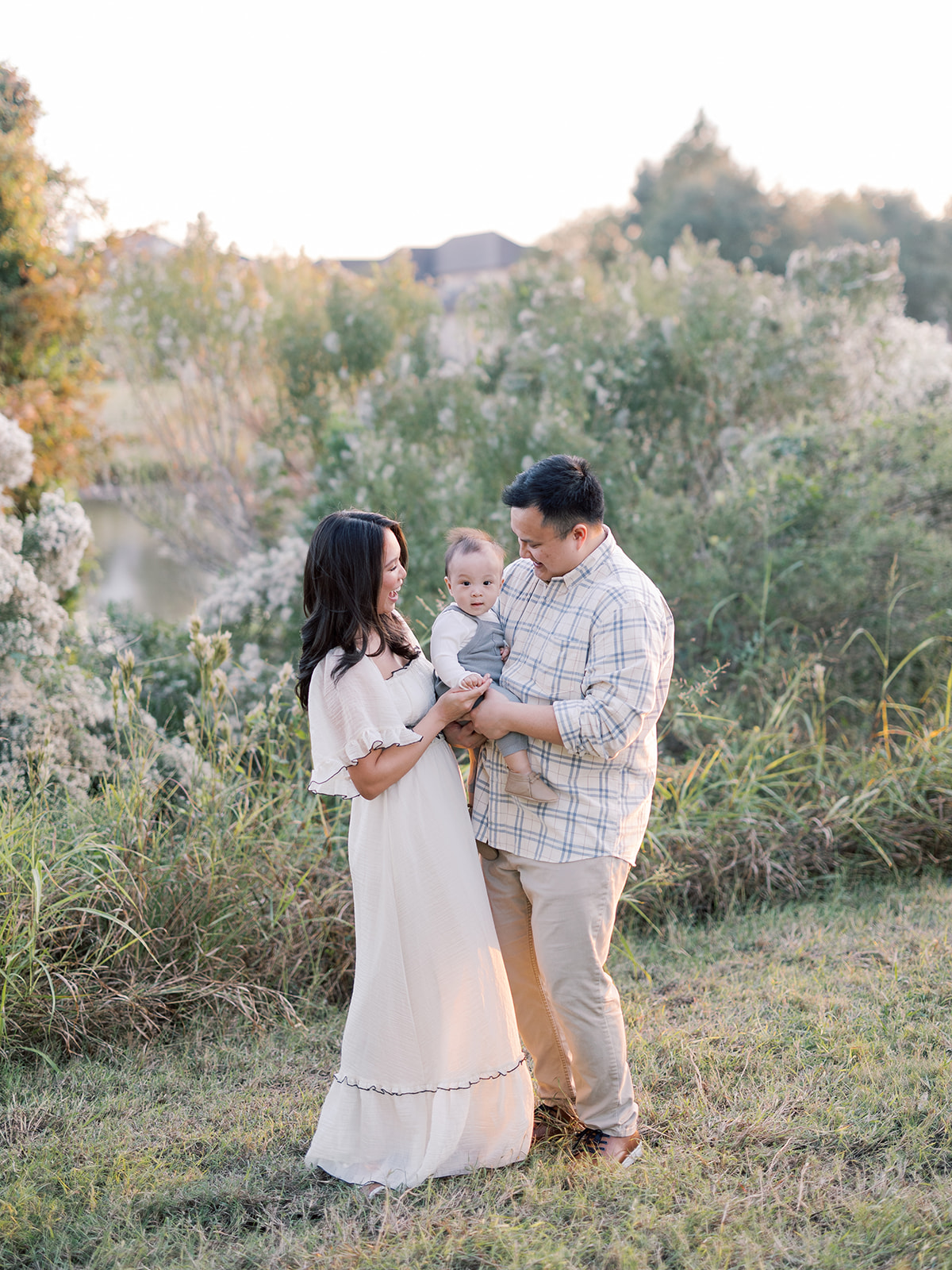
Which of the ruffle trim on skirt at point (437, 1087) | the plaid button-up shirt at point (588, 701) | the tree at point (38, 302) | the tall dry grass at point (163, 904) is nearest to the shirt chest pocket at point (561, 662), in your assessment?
the plaid button-up shirt at point (588, 701)

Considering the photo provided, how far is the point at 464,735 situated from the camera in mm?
2627

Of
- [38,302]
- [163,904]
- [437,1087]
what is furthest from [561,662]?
[38,302]

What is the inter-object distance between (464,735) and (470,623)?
12.1 inches

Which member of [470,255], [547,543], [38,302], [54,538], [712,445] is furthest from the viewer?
[470,255]

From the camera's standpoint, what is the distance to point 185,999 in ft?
11.2

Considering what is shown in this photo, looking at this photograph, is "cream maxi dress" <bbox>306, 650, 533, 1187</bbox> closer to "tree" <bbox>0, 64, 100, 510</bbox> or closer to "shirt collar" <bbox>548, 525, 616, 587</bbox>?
"shirt collar" <bbox>548, 525, 616, 587</bbox>

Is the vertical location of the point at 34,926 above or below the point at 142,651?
below

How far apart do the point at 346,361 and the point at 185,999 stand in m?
7.37

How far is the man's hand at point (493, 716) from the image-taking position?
247cm

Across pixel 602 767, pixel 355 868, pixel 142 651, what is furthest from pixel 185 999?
pixel 142 651

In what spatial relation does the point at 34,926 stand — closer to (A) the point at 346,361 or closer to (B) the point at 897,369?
(B) the point at 897,369

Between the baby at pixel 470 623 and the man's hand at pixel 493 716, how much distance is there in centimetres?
7

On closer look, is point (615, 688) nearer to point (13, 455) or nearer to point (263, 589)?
point (13, 455)

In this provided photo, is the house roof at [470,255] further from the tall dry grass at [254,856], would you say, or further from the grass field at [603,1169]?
the grass field at [603,1169]
